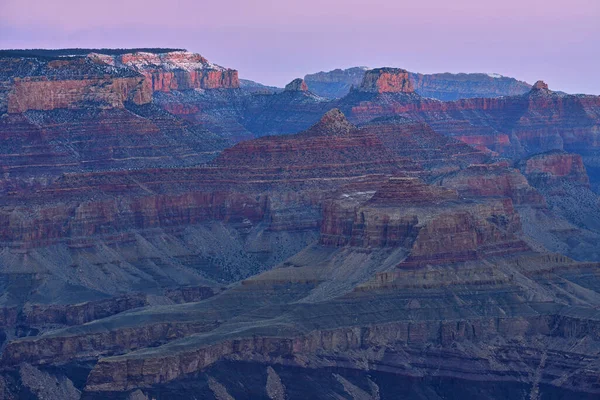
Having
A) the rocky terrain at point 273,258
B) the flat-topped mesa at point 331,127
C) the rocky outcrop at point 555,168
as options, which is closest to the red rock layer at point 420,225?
the rocky terrain at point 273,258

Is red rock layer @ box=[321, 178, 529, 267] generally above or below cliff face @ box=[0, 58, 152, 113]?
below

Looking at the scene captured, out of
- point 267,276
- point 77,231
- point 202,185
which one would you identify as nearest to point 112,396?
point 267,276

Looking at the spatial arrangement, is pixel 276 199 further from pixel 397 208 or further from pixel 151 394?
pixel 151 394

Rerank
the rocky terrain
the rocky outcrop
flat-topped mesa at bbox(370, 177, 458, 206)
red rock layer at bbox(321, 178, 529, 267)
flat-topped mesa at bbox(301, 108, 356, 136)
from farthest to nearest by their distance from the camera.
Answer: the rocky outcrop
flat-topped mesa at bbox(301, 108, 356, 136)
flat-topped mesa at bbox(370, 177, 458, 206)
red rock layer at bbox(321, 178, 529, 267)
the rocky terrain

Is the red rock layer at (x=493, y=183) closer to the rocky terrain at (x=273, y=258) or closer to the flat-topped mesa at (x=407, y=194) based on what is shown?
the rocky terrain at (x=273, y=258)

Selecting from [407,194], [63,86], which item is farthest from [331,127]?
[407,194]

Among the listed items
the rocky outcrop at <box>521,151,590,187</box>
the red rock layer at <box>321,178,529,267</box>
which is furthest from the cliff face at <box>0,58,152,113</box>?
the red rock layer at <box>321,178,529,267</box>

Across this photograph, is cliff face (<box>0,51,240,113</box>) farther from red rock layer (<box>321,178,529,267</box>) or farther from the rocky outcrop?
red rock layer (<box>321,178,529,267</box>)
